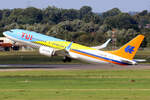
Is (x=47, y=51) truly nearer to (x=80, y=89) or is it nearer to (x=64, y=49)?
(x=64, y=49)

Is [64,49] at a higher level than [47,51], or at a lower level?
higher

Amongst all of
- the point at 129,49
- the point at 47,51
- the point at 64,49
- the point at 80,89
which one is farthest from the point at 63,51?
the point at 80,89

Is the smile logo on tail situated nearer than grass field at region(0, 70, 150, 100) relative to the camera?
No

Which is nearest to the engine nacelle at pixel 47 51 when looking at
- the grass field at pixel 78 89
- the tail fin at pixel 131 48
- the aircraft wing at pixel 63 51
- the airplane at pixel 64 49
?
the airplane at pixel 64 49

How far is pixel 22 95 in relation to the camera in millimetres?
30531

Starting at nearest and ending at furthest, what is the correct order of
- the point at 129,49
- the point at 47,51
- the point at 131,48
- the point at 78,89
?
the point at 78,89 → the point at 131,48 → the point at 129,49 → the point at 47,51

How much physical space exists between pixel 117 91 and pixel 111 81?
25.9 feet

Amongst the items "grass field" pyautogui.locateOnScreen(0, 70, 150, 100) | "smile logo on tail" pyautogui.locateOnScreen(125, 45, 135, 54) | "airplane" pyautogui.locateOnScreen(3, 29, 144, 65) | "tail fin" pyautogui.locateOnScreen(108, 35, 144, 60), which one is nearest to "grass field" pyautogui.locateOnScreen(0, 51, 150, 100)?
"grass field" pyautogui.locateOnScreen(0, 70, 150, 100)

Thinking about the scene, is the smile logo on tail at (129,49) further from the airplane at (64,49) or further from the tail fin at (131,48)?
the airplane at (64,49)

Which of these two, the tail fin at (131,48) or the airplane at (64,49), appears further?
the airplane at (64,49)

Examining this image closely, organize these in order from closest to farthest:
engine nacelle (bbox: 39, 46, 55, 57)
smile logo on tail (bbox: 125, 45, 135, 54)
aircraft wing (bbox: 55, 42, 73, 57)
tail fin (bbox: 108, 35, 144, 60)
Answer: tail fin (bbox: 108, 35, 144, 60) < smile logo on tail (bbox: 125, 45, 135, 54) < engine nacelle (bbox: 39, 46, 55, 57) < aircraft wing (bbox: 55, 42, 73, 57)

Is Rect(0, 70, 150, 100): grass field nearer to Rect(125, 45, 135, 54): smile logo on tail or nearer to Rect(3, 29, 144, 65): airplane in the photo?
Rect(125, 45, 135, 54): smile logo on tail

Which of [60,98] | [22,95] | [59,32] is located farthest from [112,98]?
[59,32]

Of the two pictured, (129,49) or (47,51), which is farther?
(47,51)
